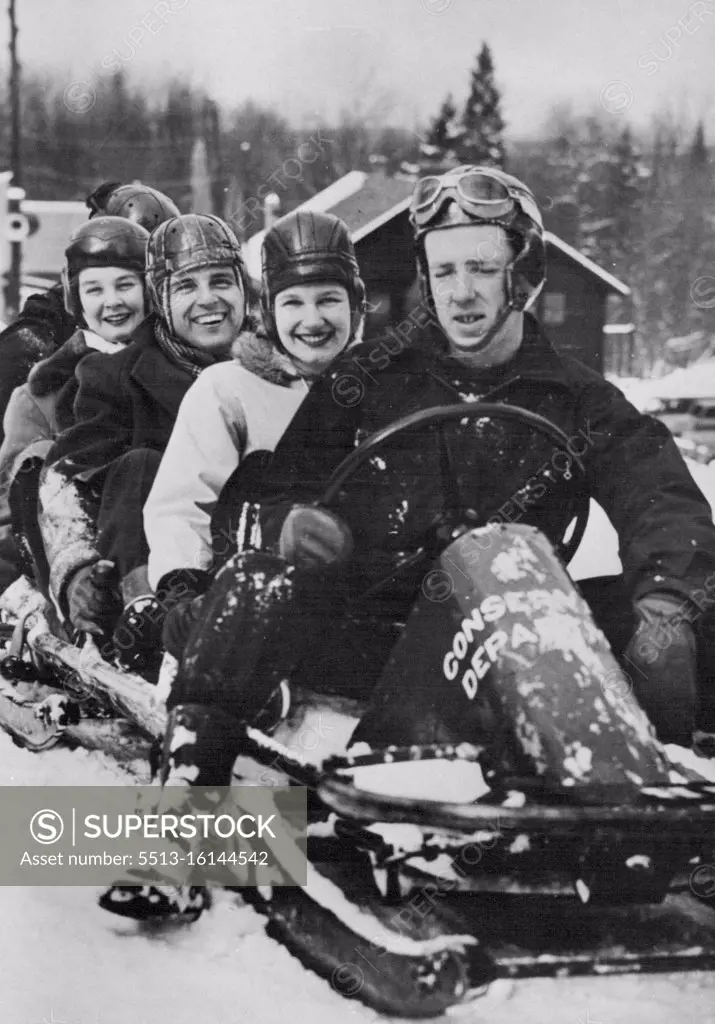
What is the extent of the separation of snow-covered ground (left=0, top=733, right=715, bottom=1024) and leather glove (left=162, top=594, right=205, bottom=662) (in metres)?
0.43

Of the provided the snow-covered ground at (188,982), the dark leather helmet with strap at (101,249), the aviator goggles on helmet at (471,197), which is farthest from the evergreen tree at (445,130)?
the snow-covered ground at (188,982)

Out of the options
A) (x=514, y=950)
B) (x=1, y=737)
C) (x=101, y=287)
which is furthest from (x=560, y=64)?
(x=1, y=737)

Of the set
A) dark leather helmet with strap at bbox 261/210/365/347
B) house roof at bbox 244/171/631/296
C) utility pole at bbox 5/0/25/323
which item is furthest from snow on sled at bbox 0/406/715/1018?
utility pole at bbox 5/0/25/323

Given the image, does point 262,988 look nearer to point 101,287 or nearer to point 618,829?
point 618,829

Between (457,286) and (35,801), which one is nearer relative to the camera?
(457,286)

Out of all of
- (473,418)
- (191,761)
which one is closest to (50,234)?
(473,418)

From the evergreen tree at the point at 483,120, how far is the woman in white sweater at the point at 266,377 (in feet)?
1.39

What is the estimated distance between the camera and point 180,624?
276cm

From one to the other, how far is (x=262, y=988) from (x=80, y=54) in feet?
8.76

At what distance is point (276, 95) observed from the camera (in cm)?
298

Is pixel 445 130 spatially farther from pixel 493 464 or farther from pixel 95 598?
pixel 95 598

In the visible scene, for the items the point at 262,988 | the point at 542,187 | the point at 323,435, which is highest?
the point at 542,187

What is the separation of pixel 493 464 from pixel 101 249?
1354mm

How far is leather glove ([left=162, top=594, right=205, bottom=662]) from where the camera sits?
2731mm
